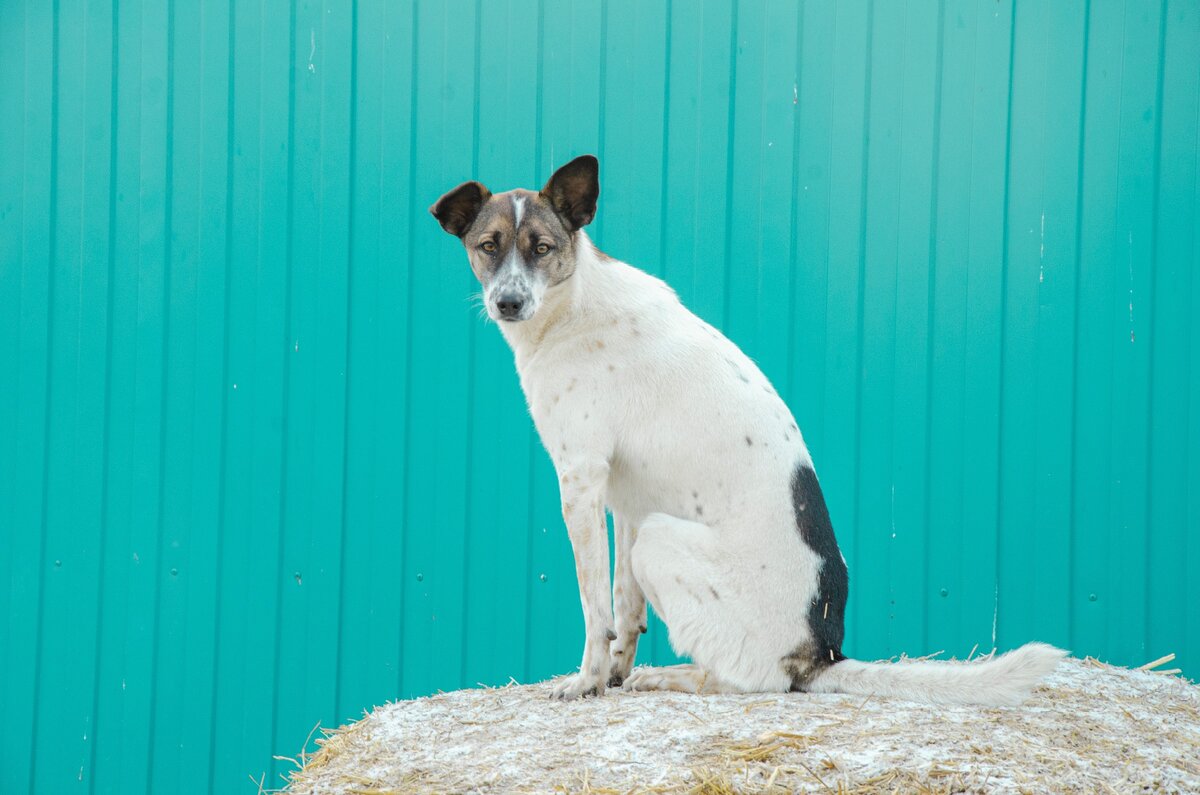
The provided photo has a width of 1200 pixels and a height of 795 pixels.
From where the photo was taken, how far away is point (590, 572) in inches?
138

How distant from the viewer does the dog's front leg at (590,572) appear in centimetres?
348

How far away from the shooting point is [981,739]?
Answer: 292cm

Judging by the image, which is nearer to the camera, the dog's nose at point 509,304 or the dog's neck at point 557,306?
the dog's nose at point 509,304

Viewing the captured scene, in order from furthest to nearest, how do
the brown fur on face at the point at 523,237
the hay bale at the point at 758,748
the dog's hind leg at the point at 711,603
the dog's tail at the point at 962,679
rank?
1. the brown fur on face at the point at 523,237
2. the dog's hind leg at the point at 711,603
3. the dog's tail at the point at 962,679
4. the hay bale at the point at 758,748

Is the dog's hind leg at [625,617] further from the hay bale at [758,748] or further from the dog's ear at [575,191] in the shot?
the dog's ear at [575,191]

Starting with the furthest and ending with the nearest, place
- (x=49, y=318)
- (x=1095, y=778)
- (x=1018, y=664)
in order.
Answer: (x=49, y=318) → (x=1018, y=664) → (x=1095, y=778)

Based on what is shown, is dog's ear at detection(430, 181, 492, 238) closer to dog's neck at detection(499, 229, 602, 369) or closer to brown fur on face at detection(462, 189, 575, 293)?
brown fur on face at detection(462, 189, 575, 293)

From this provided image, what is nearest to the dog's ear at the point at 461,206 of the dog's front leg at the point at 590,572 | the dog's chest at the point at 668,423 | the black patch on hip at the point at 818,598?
the dog's chest at the point at 668,423

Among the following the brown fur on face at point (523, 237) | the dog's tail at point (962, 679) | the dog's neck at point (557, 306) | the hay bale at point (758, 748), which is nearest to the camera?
the hay bale at point (758, 748)

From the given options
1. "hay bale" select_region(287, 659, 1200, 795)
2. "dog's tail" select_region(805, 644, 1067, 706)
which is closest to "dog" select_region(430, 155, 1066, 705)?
"dog's tail" select_region(805, 644, 1067, 706)

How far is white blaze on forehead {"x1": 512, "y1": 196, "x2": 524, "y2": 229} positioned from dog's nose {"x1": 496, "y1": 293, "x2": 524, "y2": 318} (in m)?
0.24

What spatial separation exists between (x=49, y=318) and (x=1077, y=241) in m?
4.84

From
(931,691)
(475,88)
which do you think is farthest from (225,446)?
(931,691)

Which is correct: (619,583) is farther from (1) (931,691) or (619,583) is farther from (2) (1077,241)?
(2) (1077,241)
